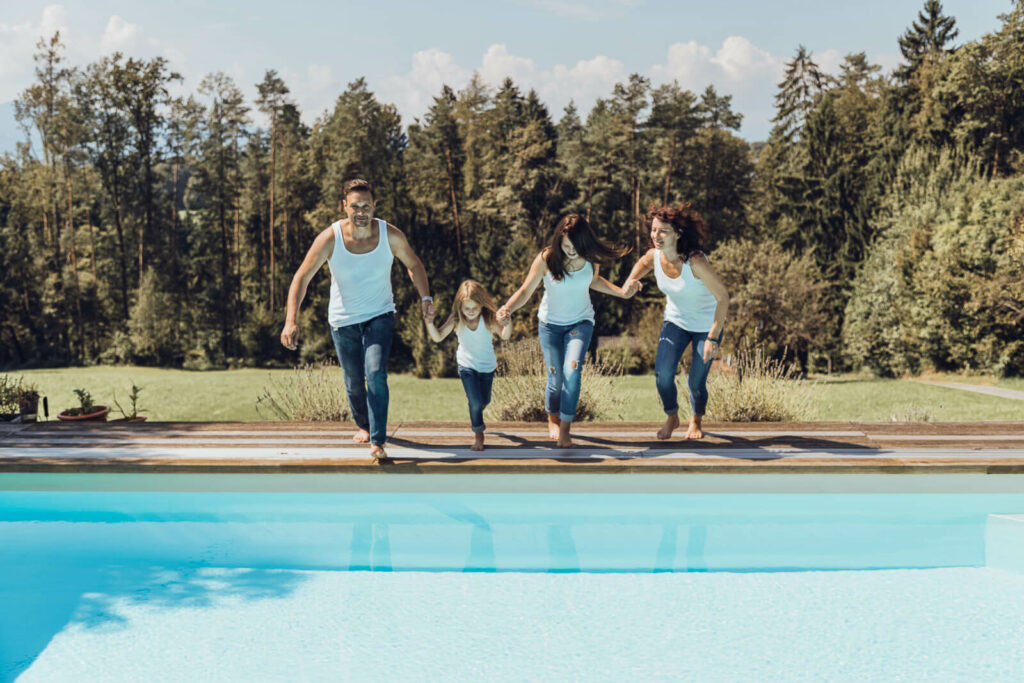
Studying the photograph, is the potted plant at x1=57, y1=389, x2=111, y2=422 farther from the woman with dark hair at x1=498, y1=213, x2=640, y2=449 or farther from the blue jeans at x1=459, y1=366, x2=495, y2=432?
the woman with dark hair at x1=498, y1=213, x2=640, y2=449

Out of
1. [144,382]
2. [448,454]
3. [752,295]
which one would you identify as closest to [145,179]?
[144,382]

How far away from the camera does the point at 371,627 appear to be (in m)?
4.50

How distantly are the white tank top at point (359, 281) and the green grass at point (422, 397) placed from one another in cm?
943

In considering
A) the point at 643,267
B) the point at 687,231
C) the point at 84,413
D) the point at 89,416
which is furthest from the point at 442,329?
the point at 84,413

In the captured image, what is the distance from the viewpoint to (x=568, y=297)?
630cm

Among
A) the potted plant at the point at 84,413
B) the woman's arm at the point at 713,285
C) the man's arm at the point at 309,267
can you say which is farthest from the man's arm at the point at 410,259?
the potted plant at the point at 84,413

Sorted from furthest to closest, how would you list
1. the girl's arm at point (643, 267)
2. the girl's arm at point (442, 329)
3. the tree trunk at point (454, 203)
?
the tree trunk at point (454, 203) < the girl's arm at point (643, 267) < the girl's arm at point (442, 329)

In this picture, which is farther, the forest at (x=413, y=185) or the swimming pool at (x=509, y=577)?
the forest at (x=413, y=185)

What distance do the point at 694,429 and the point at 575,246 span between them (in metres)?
1.80

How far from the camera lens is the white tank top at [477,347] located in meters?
6.28

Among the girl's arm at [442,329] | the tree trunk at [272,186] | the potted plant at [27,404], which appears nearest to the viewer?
the girl's arm at [442,329]

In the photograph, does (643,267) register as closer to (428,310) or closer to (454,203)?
(428,310)

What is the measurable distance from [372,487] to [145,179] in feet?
127

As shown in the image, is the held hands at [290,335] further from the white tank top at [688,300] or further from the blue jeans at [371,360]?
the white tank top at [688,300]
